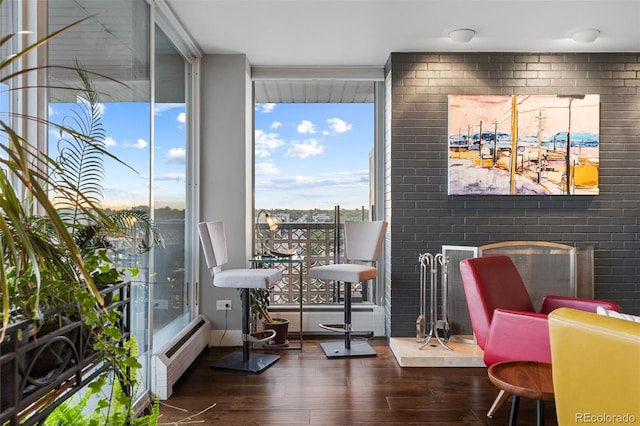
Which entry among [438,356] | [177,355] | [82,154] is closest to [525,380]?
[438,356]

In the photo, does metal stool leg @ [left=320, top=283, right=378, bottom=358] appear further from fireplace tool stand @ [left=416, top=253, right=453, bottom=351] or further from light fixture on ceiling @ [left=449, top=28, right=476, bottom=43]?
light fixture on ceiling @ [left=449, top=28, right=476, bottom=43]

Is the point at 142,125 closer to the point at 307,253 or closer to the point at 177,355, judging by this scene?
the point at 177,355

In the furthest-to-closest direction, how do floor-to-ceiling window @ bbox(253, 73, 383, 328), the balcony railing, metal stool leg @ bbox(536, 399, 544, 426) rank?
1. the balcony railing
2. floor-to-ceiling window @ bbox(253, 73, 383, 328)
3. metal stool leg @ bbox(536, 399, 544, 426)

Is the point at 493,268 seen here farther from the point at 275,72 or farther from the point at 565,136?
the point at 275,72

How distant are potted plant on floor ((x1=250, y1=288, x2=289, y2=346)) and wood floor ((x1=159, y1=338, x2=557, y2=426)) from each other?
32cm

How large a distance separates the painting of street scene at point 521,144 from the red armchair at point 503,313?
1.00 m

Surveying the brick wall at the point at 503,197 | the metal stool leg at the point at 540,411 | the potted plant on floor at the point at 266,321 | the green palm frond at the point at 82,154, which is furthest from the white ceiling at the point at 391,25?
the metal stool leg at the point at 540,411

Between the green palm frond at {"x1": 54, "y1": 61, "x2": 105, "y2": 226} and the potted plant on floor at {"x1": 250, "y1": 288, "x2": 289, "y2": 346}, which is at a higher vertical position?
the green palm frond at {"x1": 54, "y1": 61, "x2": 105, "y2": 226}

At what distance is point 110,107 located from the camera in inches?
89.0

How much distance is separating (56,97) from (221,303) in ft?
8.00

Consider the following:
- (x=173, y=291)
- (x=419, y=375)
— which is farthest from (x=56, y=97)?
(x=419, y=375)

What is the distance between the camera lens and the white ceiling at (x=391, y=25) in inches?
116

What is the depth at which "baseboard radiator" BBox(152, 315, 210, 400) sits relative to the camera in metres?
2.76

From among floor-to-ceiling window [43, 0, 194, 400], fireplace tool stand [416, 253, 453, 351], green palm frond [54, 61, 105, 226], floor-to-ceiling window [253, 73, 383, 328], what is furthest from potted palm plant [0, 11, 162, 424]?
floor-to-ceiling window [253, 73, 383, 328]
